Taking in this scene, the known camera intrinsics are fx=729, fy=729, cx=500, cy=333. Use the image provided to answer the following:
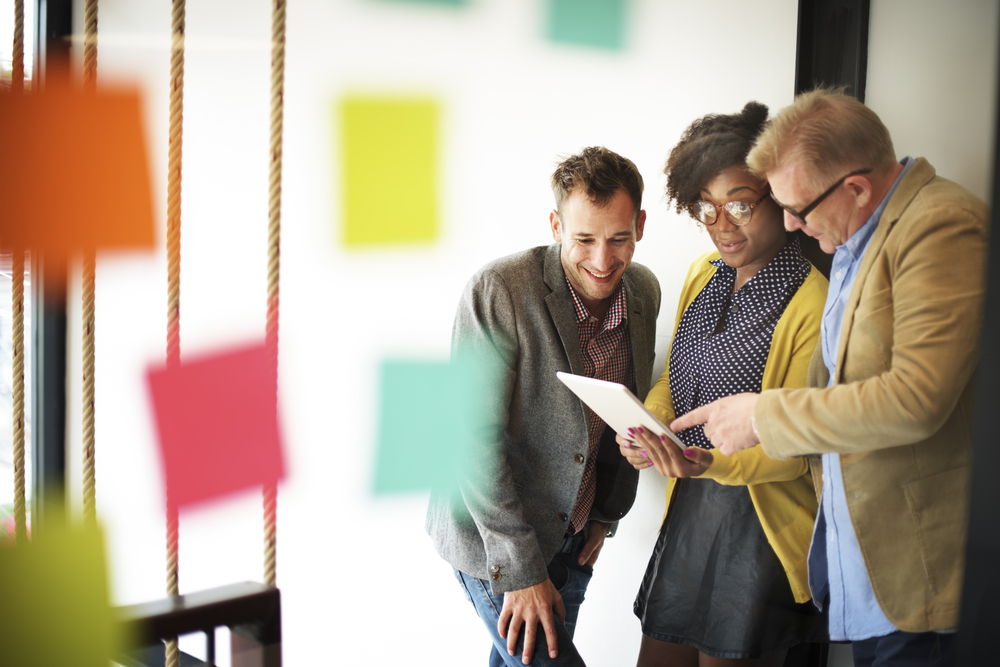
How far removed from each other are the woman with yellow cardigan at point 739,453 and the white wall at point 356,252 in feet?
0.26

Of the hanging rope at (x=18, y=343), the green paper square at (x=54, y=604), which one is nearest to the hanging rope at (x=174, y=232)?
the green paper square at (x=54, y=604)

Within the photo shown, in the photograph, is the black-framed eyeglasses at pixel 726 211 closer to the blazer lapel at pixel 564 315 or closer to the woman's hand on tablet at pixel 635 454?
the blazer lapel at pixel 564 315

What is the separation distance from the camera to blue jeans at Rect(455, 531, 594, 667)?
4.65ft

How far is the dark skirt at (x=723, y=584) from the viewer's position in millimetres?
1242

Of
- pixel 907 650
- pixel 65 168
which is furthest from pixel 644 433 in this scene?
pixel 65 168

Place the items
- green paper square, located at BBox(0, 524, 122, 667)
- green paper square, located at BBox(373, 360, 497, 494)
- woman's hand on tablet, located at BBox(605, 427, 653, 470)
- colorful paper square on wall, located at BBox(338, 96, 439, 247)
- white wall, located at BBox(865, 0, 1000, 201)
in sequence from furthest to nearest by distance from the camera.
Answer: colorful paper square on wall, located at BBox(338, 96, 439, 247), green paper square, located at BBox(373, 360, 497, 494), woman's hand on tablet, located at BBox(605, 427, 653, 470), white wall, located at BBox(865, 0, 1000, 201), green paper square, located at BBox(0, 524, 122, 667)

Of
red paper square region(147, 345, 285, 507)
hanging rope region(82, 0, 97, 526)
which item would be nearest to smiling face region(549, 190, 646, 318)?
hanging rope region(82, 0, 97, 526)

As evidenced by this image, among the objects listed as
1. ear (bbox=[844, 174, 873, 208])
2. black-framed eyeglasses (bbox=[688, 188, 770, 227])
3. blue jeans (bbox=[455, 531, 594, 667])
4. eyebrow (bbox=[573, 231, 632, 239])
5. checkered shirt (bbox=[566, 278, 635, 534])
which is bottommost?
blue jeans (bbox=[455, 531, 594, 667])

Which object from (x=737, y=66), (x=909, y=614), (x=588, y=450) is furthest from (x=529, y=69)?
(x=909, y=614)

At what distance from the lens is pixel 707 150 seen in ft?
4.24

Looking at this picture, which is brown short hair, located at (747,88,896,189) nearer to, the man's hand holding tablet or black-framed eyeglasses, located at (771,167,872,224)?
black-framed eyeglasses, located at (771,167,872,224)

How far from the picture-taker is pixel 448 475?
5.23ft

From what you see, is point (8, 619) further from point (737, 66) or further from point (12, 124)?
point (737, 66)

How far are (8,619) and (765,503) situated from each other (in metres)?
1.10
